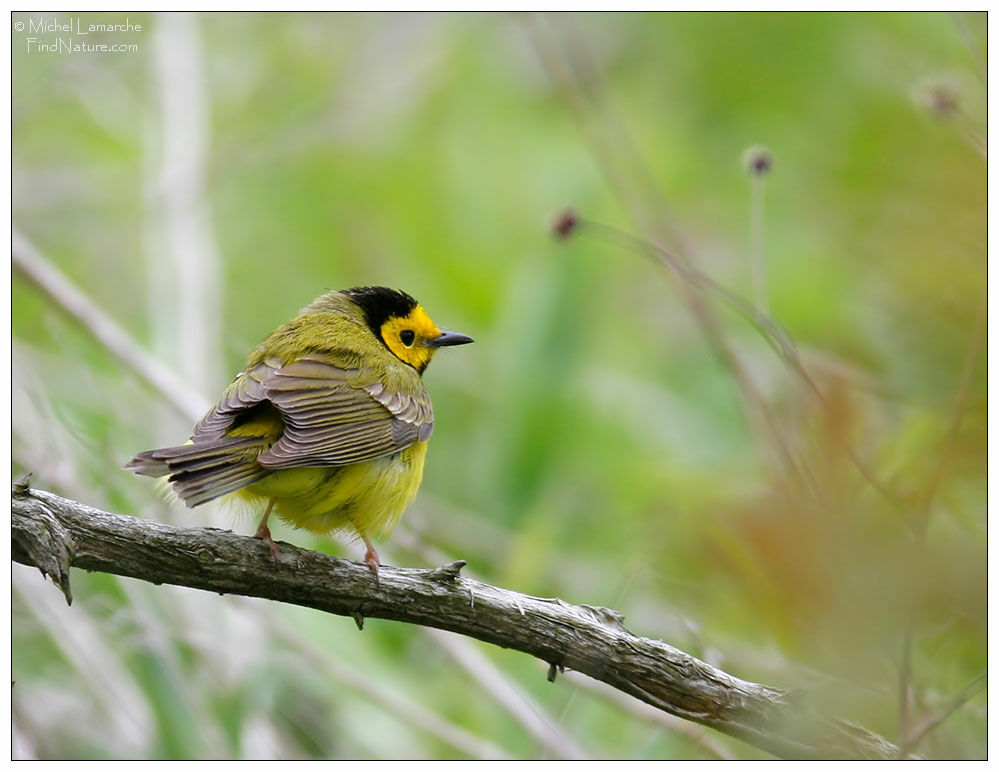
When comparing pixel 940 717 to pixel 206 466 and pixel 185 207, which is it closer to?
pixel 206 466

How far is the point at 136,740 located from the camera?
13.7 feet

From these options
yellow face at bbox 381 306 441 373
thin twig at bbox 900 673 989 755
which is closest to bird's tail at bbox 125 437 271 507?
yellow face at bbox 381 306 441 373

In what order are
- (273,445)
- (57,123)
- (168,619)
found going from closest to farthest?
(273,445) → (168,619) → (57,123)

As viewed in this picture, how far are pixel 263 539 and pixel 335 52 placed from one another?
4738mm

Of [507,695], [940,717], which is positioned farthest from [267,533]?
[940,717]

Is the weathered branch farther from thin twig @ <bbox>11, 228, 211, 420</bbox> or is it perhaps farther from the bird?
thin twig @ <bbox>11, 228, 211, 420</bbox>

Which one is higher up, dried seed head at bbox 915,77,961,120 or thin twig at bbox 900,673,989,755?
dried seed head at bbox 915,77,961,120

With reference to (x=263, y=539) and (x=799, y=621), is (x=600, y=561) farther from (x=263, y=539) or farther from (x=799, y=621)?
(x=799, y=621)

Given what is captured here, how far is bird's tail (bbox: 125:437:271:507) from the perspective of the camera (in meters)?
2.78

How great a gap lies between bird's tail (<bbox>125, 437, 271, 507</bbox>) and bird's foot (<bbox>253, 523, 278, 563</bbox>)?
16cm

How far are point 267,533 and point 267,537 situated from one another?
0.05 metres

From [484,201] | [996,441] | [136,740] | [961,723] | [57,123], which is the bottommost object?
[136,740]

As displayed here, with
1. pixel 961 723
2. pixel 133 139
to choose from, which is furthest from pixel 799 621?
pixel 133 139

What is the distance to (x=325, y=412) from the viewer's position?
11.4 ft
